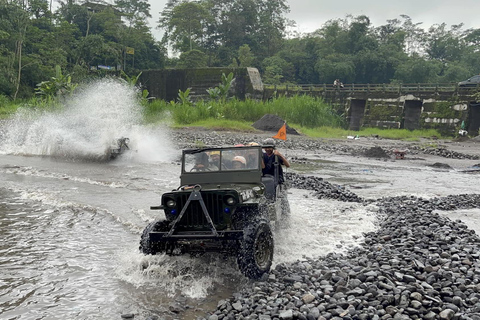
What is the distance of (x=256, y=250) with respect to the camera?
20.5ft

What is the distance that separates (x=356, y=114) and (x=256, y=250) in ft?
137

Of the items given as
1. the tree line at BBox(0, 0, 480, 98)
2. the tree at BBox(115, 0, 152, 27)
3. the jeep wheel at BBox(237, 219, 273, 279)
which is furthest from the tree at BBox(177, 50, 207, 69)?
the jeep wheel at BBox(237, 219, 273, 279)

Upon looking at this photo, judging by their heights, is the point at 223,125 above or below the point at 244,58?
below

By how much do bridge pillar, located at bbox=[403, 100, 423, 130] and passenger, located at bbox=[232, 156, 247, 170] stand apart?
3713 centimetres

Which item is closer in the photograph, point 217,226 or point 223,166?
point 217,226

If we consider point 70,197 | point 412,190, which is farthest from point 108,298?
point 412,190

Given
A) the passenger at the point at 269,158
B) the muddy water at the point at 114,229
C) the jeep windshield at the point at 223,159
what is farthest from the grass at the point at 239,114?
the jeep windshield at the point at 223,159

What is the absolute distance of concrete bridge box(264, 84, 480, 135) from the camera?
124 ft

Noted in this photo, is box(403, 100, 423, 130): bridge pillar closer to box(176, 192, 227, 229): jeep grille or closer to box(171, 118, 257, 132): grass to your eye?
box(171, 118, 257, 132): grass

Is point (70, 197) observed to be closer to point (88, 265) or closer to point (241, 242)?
point (88, 265)

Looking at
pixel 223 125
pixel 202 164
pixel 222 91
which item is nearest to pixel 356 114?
pixel 222 91

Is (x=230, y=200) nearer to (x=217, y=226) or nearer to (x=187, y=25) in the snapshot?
(x=217, y=226)

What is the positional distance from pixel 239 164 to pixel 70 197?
262 inches

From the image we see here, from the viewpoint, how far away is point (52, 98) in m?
35.9
